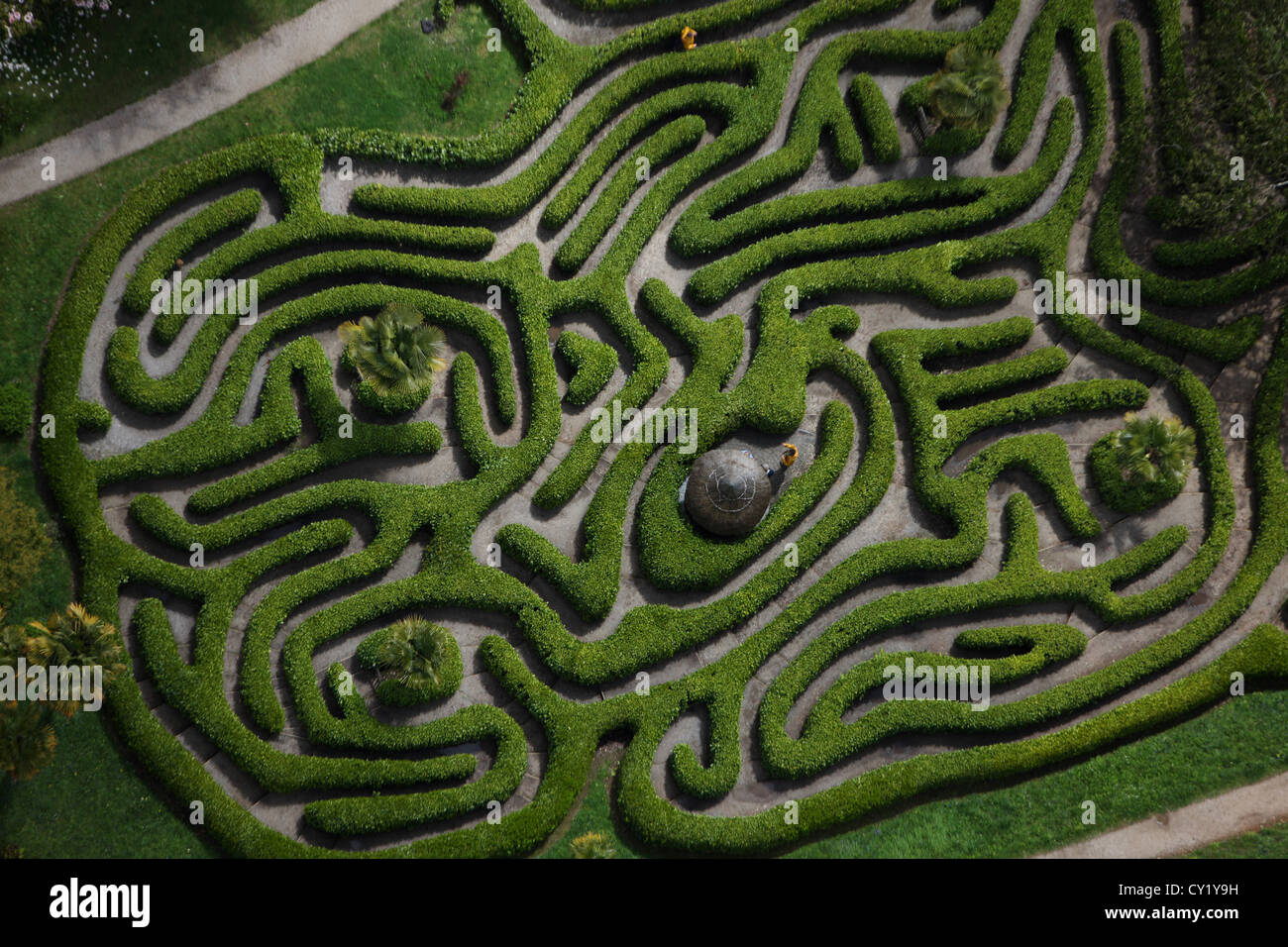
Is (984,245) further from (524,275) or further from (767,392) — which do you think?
(524,275)

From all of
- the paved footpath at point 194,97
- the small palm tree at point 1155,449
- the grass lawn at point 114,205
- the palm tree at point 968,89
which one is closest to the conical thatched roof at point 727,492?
the small palm tree at point 1155,449

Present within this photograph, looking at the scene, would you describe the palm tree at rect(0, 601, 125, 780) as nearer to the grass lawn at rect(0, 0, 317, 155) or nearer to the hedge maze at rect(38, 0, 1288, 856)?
the hedge maze at rect(38, 0, 1288, 856)

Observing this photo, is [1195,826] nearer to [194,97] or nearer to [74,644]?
[74,644]

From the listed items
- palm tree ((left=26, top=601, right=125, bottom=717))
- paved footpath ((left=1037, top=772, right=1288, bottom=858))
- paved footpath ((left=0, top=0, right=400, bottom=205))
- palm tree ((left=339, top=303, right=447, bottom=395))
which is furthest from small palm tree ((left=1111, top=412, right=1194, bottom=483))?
palm tree ((left=26, top=601, right=125, bottom=717))

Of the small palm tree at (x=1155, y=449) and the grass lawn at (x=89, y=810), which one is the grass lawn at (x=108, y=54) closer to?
the grass lawn at (x=89, y=810)

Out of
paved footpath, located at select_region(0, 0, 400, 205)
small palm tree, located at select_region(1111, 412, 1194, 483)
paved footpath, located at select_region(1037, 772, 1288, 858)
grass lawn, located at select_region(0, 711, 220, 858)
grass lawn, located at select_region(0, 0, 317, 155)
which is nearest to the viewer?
grass lawn, located at select_region(0, 711, 220, 858)

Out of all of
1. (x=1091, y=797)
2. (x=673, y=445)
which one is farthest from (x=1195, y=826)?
(x=673, y=445)
